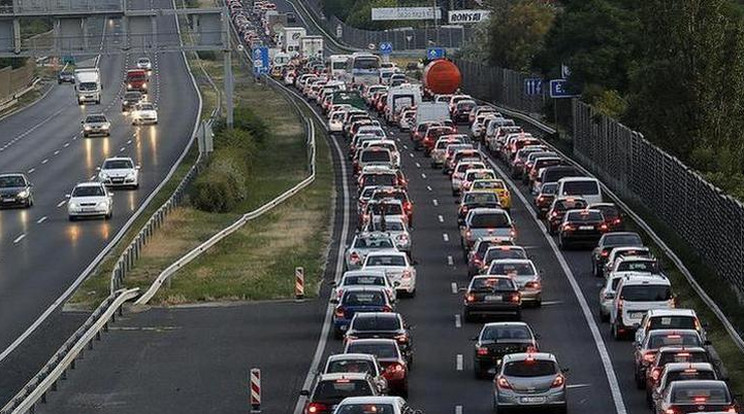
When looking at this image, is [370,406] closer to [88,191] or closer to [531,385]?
[531,385]

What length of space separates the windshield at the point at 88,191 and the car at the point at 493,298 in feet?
88.8

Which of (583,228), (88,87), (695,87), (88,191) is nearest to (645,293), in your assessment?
(583,228)

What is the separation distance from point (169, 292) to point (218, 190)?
22282 millimetres

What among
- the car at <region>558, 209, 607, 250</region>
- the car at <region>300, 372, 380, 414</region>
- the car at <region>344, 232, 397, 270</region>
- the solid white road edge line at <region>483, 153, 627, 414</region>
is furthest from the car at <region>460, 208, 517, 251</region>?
the car at <region>300, 372, 380, 414</region>

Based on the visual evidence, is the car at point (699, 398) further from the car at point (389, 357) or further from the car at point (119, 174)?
the car at point (119, 174)

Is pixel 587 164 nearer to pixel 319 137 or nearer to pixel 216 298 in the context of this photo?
pixel 319 137

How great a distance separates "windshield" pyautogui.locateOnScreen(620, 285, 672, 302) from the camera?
4319cm

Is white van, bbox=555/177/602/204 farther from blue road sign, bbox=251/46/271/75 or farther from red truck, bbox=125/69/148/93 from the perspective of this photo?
red truck, bbox=125/69/148/93

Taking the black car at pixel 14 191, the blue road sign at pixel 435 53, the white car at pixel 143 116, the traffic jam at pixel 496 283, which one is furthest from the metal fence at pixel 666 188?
the blue road sign at pixel 435 53

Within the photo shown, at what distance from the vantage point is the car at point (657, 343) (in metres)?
36.4

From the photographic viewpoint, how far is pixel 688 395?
3097 cm

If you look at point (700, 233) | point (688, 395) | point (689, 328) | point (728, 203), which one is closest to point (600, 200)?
point (700, 233)

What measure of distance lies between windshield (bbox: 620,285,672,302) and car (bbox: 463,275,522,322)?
11.1 ft

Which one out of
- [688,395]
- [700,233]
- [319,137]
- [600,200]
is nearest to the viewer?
[688,395]
